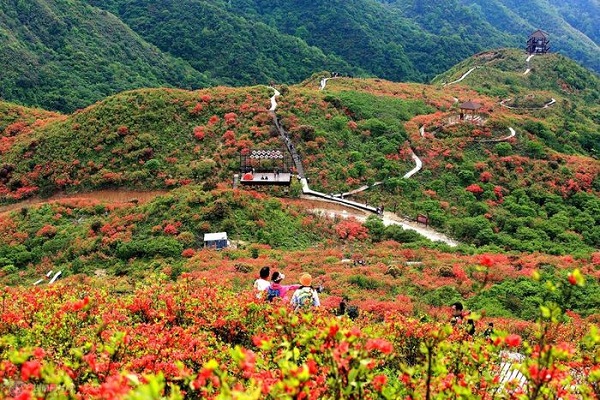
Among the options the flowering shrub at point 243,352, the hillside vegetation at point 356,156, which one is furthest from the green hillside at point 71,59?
the flowering shrub at point 243,352

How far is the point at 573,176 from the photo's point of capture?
43.8 metres

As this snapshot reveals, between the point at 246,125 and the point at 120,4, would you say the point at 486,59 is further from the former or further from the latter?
the point at 120,4

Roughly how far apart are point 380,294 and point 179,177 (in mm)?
22737

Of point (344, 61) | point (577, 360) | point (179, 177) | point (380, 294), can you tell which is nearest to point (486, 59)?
point (344, 61)

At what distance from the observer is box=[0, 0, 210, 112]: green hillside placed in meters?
81.4

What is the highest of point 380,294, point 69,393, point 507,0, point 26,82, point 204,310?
point 507,0

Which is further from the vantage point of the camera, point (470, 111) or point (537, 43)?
point (537, 43)

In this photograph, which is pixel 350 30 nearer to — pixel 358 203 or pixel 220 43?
pixel 220 43

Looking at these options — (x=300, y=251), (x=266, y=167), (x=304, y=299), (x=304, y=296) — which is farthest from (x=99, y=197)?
(x=304, y=296)

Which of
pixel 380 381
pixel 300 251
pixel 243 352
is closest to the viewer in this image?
pixel 243 352

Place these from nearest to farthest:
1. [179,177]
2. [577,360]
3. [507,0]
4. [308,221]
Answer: [577,360] → [308,221] → [179,177] → [507,0]

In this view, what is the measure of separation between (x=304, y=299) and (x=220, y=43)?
360ft

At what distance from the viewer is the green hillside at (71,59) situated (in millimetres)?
81375

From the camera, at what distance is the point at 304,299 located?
1348cm
